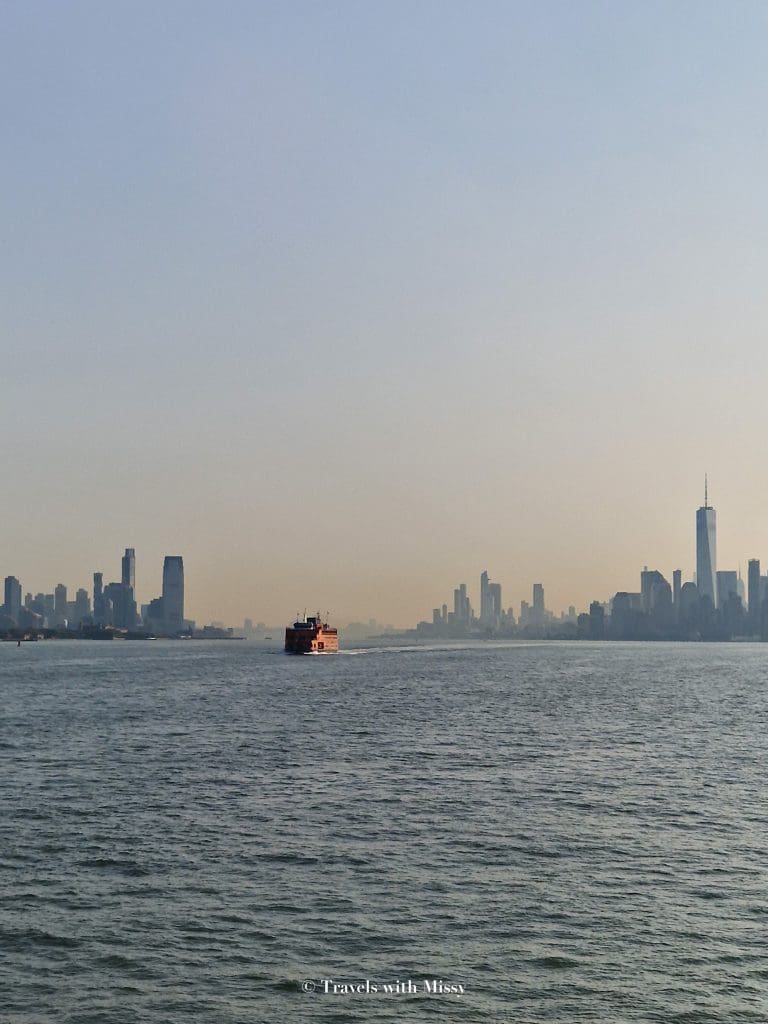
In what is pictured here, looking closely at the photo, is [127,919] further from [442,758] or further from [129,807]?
[442,758]

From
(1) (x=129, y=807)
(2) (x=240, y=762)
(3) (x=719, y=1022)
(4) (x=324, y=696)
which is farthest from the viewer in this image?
(4) (x=324, y=696)

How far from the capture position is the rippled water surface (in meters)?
29.6

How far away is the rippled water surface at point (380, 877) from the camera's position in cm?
2956

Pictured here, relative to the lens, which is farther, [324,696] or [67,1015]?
[324,696]

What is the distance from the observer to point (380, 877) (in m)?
40.9

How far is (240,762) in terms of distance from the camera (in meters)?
71.5

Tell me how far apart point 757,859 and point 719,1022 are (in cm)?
1802

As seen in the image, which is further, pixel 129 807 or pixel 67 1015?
pixel 129 807

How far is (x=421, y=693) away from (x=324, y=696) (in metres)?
13.7

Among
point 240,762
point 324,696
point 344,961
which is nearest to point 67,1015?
point 344,961

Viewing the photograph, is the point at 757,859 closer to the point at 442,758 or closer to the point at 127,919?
the point at 127,919

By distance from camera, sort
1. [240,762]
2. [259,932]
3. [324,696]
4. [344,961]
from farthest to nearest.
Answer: [324,696]
[240,762]
[259,932]
[344,961]

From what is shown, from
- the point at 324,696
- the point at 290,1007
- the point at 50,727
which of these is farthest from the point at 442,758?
the point at 324,696

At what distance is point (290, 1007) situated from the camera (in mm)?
28562
